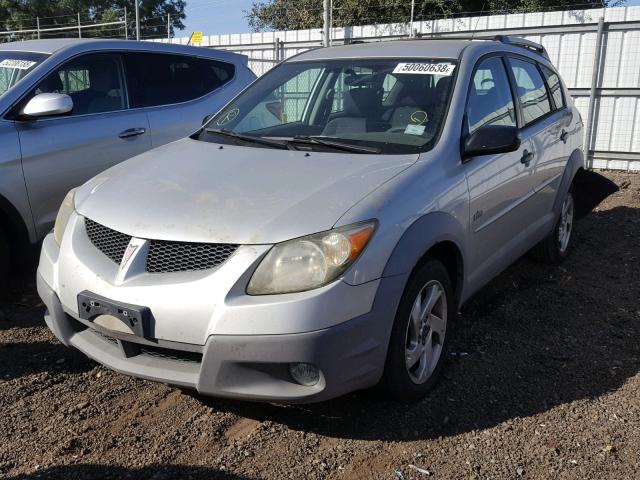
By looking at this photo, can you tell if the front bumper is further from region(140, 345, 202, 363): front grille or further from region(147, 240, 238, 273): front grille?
region(147, 240, 238, 273): front grille

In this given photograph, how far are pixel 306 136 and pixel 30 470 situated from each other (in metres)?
2.14

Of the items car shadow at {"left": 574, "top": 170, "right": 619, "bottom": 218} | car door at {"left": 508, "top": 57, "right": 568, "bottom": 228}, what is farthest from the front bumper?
car shadow at {"left": 574, "top": 170, "right": 619, "bottom": 218}

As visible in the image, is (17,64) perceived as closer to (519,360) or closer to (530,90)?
(530,90)

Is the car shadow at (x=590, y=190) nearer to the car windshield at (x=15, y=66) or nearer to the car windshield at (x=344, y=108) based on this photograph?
the car windshield at (x=344, y=108)

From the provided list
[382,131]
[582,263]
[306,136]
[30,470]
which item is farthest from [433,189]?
A: [582,263]

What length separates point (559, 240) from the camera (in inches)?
206

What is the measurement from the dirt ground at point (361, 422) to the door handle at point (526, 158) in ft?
3.51

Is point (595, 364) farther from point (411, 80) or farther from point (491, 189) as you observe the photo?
point (411, 80)

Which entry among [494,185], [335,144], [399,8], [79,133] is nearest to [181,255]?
[335,144]

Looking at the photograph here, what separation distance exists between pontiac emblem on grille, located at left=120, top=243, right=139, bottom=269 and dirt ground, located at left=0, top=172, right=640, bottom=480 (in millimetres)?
797

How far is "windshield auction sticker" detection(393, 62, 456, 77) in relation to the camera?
12.0 ft

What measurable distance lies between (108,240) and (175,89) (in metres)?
2.97

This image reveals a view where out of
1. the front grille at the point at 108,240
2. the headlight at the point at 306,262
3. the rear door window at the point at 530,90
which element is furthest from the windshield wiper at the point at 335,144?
the rear door window at the point at 530,90

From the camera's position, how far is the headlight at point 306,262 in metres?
2.48
